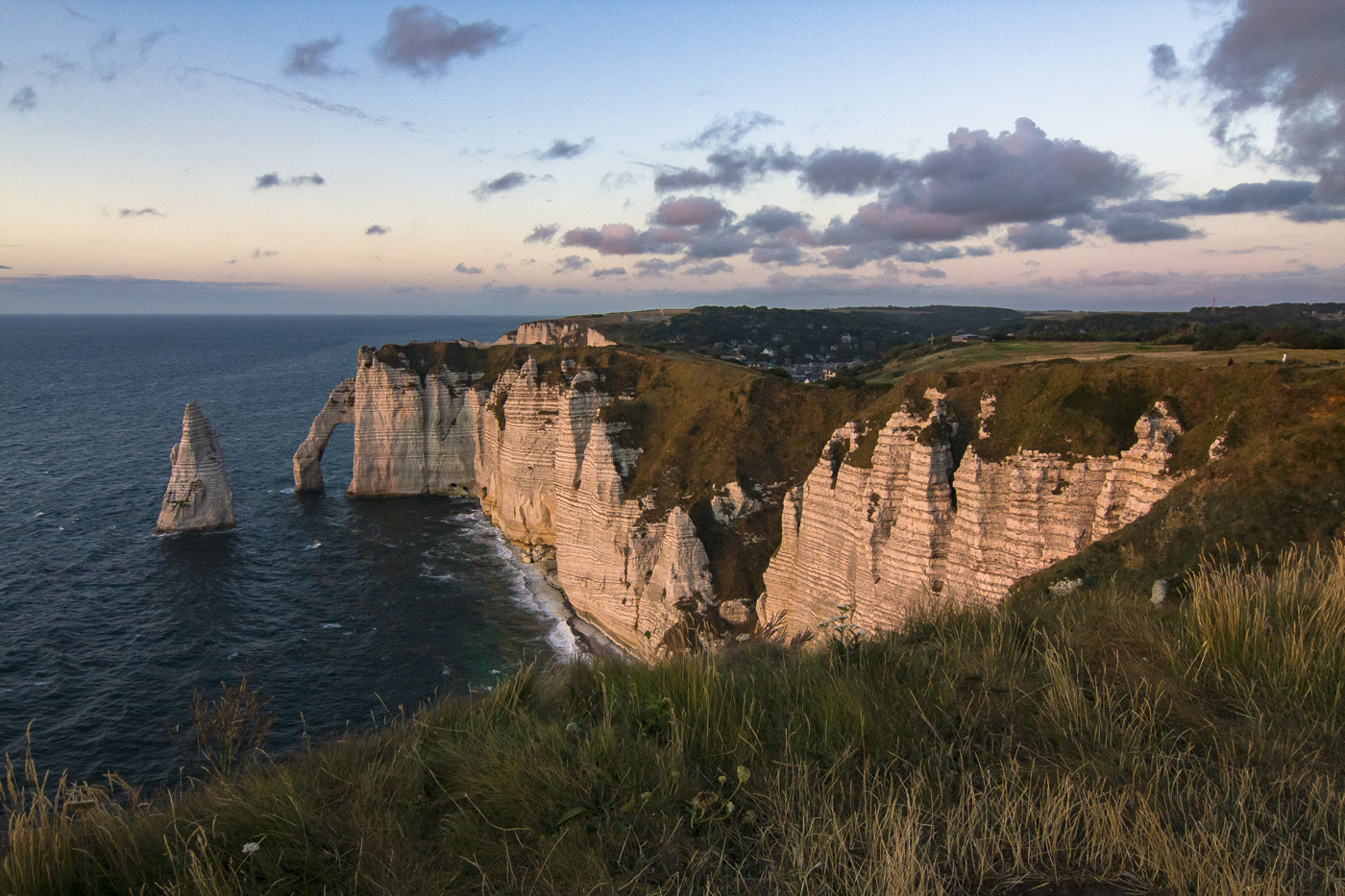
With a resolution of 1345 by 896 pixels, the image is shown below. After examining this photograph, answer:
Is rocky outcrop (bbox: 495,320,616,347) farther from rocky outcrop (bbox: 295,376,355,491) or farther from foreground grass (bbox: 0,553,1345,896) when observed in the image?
foreground grass (bbox: 0,553,1345,896)

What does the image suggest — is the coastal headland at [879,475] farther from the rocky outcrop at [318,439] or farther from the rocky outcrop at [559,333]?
the rocky outcrop at [559,333]

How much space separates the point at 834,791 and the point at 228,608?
4397cm

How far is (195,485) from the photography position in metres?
50.2

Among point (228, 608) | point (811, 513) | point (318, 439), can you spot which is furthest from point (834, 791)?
point (318, 439)

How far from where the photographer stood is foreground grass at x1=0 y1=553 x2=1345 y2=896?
379 centimetres

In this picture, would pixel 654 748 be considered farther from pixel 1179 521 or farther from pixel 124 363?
pixel 124 363

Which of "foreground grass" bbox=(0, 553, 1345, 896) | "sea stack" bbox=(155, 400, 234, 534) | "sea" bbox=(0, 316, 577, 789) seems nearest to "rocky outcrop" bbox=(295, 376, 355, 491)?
"sea" bbox=(0, 316, 577, 789)

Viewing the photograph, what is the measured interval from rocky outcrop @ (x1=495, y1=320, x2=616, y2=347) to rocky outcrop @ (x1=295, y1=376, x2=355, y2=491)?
27214 millimetres

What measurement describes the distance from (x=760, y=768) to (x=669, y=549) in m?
29.6

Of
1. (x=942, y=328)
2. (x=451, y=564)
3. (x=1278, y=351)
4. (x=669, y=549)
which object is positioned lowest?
(x=451, y=564)

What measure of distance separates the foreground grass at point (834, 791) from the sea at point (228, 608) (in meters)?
7.86

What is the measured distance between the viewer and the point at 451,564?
4675cm

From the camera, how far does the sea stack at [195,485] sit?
164ft

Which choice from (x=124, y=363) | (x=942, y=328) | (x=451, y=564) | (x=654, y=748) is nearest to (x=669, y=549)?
(x=451, y=564)
